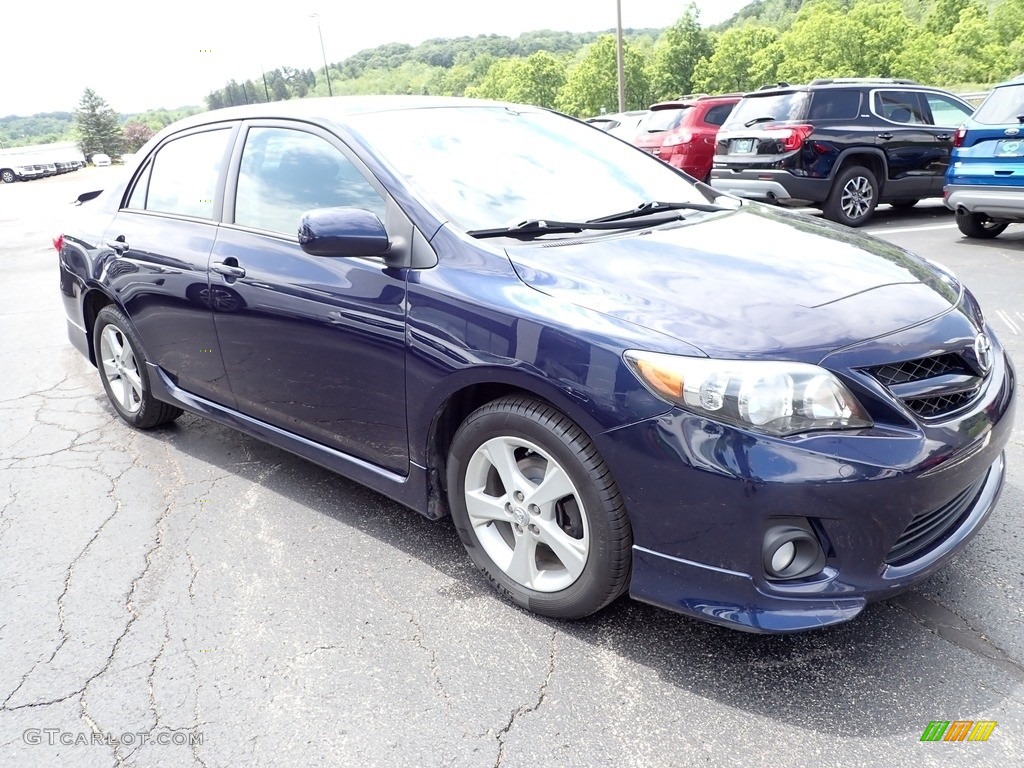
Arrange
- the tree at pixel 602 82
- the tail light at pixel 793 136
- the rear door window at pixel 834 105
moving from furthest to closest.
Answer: the tree at pixel 602 82 → the rear door window at pixel 834 105 → the tail light at pixel 793 136

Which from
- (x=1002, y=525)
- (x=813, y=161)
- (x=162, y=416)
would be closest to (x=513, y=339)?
(x=1002, y=525)

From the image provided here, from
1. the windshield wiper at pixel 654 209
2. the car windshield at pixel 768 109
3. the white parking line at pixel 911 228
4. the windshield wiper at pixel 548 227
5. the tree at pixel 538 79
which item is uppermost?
the windshield wiper at pixel 548 227

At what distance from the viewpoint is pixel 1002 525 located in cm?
300

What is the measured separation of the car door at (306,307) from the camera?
9.28 feet

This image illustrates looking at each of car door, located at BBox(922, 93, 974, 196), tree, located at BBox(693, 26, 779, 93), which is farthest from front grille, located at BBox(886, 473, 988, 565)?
tree, located at BBox(693, 26, 779, 93)

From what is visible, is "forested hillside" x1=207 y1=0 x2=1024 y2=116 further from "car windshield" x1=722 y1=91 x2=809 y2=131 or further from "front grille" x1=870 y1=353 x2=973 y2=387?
"front grille" x1=870 y1=353 x2=973 y2=387

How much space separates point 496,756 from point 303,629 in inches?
34.7

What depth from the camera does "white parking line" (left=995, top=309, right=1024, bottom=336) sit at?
5.21 meters

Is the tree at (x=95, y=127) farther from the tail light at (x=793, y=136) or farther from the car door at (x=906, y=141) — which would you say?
the car door at (x=906, y=141)

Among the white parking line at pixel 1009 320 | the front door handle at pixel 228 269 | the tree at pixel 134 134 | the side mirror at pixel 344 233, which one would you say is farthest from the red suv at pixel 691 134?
the tree at pixel 134 134

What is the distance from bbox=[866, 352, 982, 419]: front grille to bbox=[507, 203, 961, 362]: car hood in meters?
0.12

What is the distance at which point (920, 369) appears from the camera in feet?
7.45

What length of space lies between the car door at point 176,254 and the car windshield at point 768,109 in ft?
26.4

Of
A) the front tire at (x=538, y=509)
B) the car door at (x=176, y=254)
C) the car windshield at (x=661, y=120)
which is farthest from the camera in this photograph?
the car windshield at (x=661, y=120)
